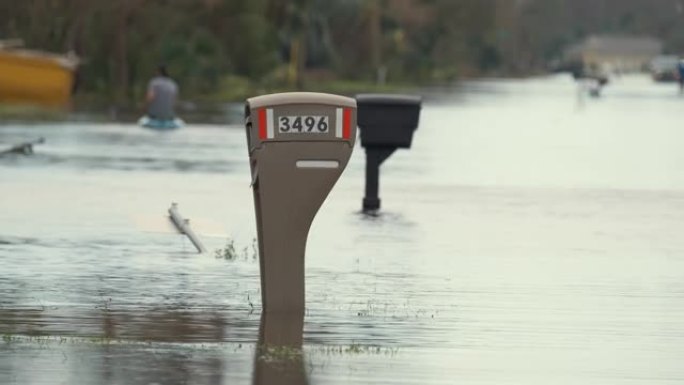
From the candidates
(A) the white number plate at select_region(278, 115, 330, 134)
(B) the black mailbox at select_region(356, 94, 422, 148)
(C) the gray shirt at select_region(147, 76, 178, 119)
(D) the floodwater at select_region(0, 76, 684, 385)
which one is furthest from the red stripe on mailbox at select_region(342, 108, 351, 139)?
(C) the gray shirt at select_region(147, 76, 178, 119)

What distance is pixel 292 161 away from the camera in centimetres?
1381

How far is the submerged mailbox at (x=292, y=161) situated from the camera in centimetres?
1368

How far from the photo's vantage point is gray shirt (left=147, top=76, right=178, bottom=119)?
4319 centimetres

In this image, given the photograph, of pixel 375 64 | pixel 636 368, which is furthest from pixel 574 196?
pixel 375 64

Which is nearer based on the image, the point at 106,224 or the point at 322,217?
the point at 106,224

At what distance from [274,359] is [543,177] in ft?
73.9

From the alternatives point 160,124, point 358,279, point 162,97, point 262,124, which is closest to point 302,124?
point 262,124

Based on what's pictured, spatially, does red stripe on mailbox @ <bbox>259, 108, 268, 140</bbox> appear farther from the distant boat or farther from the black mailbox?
the distant boat

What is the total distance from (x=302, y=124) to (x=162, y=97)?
102 feet

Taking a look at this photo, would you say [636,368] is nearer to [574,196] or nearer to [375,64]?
[574,196]

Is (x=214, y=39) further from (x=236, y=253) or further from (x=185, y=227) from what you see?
(x=236, y=253)

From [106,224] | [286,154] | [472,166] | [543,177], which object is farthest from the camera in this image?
[472,166]

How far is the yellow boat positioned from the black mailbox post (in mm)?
35019

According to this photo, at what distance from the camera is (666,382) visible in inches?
457
